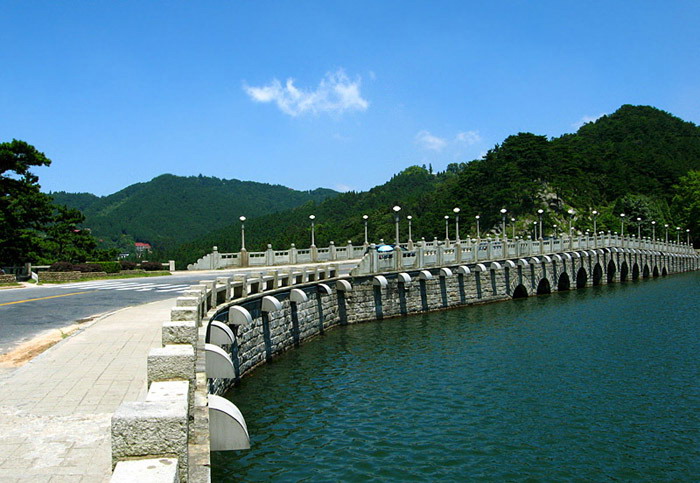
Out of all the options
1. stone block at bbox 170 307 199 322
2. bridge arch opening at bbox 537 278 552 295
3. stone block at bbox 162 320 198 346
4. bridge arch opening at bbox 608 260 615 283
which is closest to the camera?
stone block at bbox 162 320 198 346

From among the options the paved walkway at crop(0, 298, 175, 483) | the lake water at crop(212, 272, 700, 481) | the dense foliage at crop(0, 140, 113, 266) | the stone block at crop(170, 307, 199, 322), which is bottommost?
the lake water at crop(212, 272, 700, 481)

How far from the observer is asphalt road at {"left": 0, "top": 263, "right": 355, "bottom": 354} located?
17.3 meters


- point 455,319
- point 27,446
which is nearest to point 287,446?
point 27,446

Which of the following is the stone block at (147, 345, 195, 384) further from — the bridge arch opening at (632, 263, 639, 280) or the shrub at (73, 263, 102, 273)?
the bridge arch opening at (632, 263, 639, 280)

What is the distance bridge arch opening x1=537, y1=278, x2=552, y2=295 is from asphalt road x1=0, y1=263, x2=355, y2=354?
30292 millimetres

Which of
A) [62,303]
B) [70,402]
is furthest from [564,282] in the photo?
[70,402]

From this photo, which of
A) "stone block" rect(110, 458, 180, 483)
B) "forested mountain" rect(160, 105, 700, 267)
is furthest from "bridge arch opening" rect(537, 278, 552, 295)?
"forested mountain" rect(160, 105, 700, 267)

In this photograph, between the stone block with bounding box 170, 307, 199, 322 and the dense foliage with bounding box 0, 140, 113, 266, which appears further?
the dense foliage with bounding box 0, 140, 113, 266

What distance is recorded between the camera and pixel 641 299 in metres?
47.2

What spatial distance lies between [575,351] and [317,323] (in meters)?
11.9

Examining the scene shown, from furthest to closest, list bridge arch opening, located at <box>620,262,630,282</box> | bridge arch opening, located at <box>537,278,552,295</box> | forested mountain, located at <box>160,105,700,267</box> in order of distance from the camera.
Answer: forested mountain, located at <box>160,105,700,267</box> → bridge arch opening, located at <box>620,262,630,282</box> → bridge arch opening, located at <box>537,278,552,295</box>

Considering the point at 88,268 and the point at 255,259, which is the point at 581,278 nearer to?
the point at 255,259

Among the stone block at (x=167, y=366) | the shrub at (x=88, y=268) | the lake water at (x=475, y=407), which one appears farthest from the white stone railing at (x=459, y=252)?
the stone block at (x=167, y=366)

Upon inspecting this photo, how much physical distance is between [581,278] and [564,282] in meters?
5.68
